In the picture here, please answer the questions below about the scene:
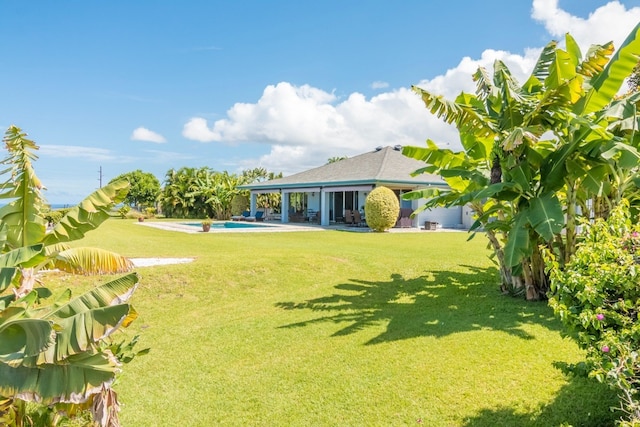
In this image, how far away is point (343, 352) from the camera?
6062 millimetres

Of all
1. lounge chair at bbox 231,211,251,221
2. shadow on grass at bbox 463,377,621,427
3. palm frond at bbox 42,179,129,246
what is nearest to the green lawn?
shadow on grass at bbox 463,377,621,427

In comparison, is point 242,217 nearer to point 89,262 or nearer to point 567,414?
point 89,262

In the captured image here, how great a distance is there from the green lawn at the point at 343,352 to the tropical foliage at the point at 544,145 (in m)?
1.55

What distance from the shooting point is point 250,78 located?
23484mm

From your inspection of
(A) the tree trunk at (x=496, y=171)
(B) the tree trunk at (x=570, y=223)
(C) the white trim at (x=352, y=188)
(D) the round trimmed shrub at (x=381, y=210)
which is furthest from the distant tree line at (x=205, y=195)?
(B) the tree trunk at (x=570, y=223)

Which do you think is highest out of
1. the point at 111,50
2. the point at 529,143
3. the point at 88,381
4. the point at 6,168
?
the point at 111,50

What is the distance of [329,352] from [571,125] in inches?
227

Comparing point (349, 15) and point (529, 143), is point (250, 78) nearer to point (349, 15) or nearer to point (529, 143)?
point (349, 15)

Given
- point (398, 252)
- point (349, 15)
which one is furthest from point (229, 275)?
point (349, 15)

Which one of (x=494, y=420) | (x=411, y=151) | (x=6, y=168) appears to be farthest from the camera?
(x=411, y=151)

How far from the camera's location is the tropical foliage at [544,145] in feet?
21.2

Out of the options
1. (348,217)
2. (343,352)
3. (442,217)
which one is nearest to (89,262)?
(343,352)

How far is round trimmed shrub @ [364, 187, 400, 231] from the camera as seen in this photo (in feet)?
72.8

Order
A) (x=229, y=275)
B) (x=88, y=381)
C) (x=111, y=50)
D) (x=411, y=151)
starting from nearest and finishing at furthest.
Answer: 1. (x=88, y=381)
2. (x=411, y=151)
3. (x=229, y=275)
4. (x=111, y=50)
